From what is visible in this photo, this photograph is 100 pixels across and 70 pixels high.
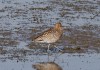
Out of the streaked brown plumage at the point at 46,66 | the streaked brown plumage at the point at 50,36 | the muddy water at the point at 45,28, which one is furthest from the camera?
the streaked brown plumage at the point at 50,36

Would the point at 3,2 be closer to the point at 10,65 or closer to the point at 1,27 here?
the point at 1,27

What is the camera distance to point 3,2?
26031 mm

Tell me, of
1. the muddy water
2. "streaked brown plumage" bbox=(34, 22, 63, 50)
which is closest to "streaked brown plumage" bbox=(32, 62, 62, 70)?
the muddy water

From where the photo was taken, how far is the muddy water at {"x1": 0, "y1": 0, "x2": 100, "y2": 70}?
570 inches

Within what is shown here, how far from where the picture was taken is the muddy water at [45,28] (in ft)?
47.5

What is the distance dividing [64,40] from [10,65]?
3.95m

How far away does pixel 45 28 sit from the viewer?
19.6 metres

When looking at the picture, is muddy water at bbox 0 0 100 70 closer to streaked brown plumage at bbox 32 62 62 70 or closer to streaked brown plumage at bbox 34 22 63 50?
streaked brown plumage at bbox 32 62 62 70

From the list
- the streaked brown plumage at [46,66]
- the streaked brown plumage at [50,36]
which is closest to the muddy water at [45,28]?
the streaked brown plumage at [46,66]

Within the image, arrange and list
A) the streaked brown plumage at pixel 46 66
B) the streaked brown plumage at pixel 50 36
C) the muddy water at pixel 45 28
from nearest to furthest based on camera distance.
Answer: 1. the streaked brown plumage at pixel 46 66
2. the muddy water at pixel 45 28
3. the streaked brown plumage at pixel 50 36

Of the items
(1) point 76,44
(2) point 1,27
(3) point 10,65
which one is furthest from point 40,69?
(2) point 1,27

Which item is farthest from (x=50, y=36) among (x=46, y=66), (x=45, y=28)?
(x=45, y=28)


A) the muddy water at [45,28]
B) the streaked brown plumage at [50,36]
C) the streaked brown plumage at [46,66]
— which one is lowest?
the muddy water at [45,28]

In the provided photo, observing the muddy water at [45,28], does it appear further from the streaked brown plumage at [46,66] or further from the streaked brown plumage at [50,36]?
the streaked brown plumage at [50,36]
